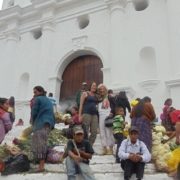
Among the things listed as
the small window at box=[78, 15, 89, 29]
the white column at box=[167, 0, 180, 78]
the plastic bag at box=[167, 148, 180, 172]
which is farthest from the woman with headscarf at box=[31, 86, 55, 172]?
the small window at box=[78, 15, 89, 29]

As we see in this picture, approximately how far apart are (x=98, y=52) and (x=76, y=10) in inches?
125

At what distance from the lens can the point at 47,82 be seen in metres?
17.5

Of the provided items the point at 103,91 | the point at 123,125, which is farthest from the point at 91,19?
the point at 123,125

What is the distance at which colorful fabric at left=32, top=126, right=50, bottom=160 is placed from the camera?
7.03 meters

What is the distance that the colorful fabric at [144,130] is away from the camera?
7.52 m

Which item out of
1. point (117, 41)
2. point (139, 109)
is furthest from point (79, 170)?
point (117, 41)

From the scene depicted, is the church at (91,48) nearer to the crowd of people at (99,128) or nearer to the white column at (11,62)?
the white column at (11,62)

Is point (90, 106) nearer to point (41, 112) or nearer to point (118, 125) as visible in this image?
point (118, 125)

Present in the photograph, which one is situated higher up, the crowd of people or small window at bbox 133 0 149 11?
small window at bbox 133 0 149 11

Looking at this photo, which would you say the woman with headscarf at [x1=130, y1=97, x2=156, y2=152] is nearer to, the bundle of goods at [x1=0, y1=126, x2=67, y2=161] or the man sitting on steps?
the man sitting on steps

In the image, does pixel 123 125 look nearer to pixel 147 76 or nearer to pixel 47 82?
pixel 147 76

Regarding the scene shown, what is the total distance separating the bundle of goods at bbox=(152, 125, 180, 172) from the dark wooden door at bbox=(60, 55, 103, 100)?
861 centimetres

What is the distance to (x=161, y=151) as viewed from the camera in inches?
295

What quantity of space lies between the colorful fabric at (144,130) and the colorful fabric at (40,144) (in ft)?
6.50
